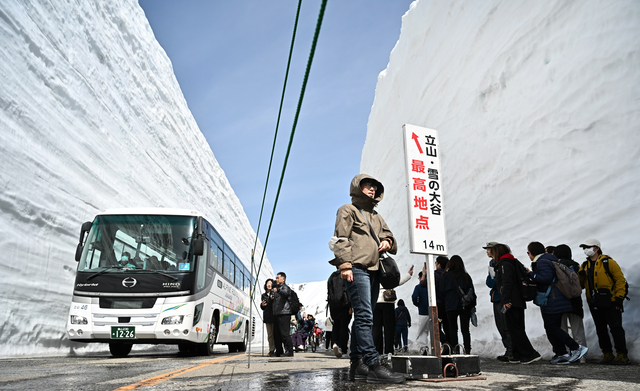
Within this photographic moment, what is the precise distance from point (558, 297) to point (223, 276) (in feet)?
24.2

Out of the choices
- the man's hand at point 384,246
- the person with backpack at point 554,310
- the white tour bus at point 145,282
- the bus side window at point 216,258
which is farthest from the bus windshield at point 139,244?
the person with backpack at point 554,310

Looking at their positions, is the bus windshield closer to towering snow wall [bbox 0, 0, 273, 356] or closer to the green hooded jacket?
towering snow wall [bbox 0, 0, 273, 356]

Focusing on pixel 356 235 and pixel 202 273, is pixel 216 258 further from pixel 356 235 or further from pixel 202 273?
pixel 356 235

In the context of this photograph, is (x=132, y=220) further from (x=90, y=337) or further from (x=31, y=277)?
(x=31, y=277)

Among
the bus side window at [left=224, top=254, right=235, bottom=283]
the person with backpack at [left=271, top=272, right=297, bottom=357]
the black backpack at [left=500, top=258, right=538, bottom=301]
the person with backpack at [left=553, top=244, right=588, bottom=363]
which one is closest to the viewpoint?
the black backpack at [left=500, top=258, right=538, bottom=301]

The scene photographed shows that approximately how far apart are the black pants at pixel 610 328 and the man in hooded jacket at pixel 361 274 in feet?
11.6

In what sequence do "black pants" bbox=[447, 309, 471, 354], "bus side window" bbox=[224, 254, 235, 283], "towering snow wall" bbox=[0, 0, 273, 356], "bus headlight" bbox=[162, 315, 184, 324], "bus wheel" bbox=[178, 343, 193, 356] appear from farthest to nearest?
1. "bus side window" bbox=[224, 254, 235, 283]
2. "towering snow wall" bbox=[0, 0, 273, 356]
3. "bus wheel" bbox=[178, 343, 193, 356]
4. "bus headlight" bbox=[162, 315, 184, 324]
5. "black pants" bbox=[447, 309, 471, 354]

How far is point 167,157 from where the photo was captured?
2527 cm

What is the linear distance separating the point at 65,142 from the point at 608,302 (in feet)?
48.1

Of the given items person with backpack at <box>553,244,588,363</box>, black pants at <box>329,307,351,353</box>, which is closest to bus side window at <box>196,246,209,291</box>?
black pants at <box>329,307,351,353</box>

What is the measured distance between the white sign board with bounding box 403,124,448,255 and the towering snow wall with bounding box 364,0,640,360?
357cm

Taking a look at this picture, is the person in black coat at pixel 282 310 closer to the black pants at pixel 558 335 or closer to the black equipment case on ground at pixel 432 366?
the black pants at pixel 558 335

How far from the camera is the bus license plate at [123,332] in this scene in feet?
24.7

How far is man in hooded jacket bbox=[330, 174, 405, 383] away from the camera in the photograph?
11.7ft
